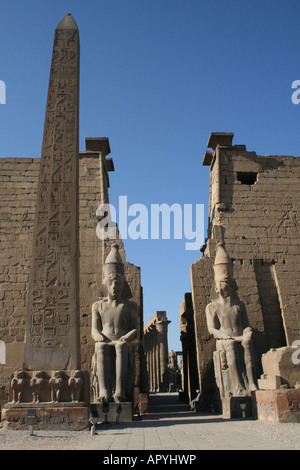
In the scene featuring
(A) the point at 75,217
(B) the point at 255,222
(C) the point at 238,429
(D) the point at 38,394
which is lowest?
(C) the point at 238,429

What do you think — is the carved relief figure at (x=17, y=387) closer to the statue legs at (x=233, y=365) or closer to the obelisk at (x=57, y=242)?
the obelisk at (x=57, y=242)

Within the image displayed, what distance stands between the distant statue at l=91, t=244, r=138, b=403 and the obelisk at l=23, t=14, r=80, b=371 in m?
1.23

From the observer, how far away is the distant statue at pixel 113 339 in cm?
545

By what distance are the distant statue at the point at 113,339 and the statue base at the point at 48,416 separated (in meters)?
1.29

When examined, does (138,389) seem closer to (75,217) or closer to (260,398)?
(260,398)

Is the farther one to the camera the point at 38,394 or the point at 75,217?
the point at 75,217

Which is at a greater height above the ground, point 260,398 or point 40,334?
point 40,334

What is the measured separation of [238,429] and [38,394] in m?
2.01

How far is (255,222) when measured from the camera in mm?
8820

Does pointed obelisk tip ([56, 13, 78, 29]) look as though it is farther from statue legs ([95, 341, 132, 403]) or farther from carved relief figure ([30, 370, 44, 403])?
carved relief figure ([30, 370, 44, 403])

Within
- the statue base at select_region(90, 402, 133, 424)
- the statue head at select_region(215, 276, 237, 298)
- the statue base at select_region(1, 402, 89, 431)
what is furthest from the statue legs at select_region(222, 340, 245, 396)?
the statue base at select_region(1, 402, 89, 431)

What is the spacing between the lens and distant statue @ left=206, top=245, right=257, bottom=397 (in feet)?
18.7
